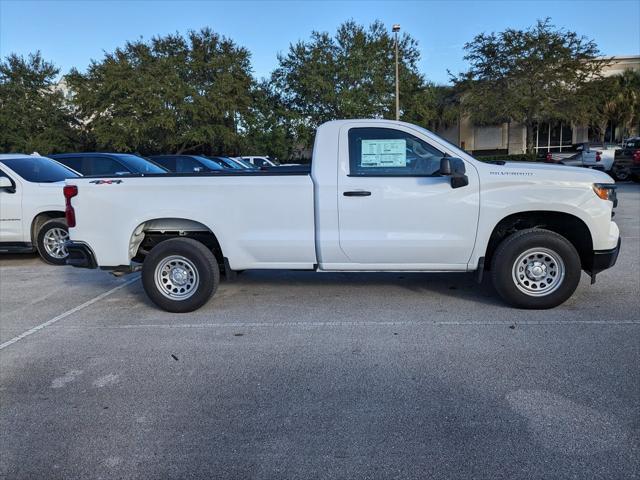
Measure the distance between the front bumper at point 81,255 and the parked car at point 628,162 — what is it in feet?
70.8

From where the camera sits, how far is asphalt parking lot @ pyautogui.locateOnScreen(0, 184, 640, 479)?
3.00 meters

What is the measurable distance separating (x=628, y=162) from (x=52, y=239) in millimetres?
21741

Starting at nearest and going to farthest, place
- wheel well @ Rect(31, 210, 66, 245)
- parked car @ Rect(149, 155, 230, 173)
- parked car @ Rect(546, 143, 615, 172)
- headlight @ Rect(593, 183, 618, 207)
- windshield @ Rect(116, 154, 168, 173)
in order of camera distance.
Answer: headlight @ Rect(593, 183, 618, 207) → wheel well @ Rect(31, 210, 66, 245) → windshield @ Rect(116, 154, 168, 173) → parked car @ Rect(149, 155, 230, 173) → parked car @ Rect(546, 143, 615, 172)

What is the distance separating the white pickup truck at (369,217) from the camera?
5422 millimetres

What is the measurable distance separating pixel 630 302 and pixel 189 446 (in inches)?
194

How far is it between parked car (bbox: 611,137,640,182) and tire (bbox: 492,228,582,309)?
18.8m

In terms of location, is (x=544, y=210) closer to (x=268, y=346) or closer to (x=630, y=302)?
(x=630, y=302)

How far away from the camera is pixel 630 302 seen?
5785 mm

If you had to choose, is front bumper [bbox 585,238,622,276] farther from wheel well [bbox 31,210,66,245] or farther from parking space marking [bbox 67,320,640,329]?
wheel well [bbox 31,210,66,245]

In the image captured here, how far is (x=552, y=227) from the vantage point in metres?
5.84

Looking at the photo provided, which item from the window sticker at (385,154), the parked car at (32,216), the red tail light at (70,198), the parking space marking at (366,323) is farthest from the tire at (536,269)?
the parked car at (32,216)

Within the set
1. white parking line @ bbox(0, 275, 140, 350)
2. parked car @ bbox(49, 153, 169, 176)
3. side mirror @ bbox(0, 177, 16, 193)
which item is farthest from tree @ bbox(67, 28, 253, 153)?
white parking line @ bbox(0, 275, 140, 350)

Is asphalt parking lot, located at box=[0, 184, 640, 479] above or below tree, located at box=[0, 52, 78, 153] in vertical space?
below

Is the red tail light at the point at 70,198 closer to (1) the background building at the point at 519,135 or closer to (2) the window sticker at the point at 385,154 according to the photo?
(2) the window sticker at the point at 385,154
